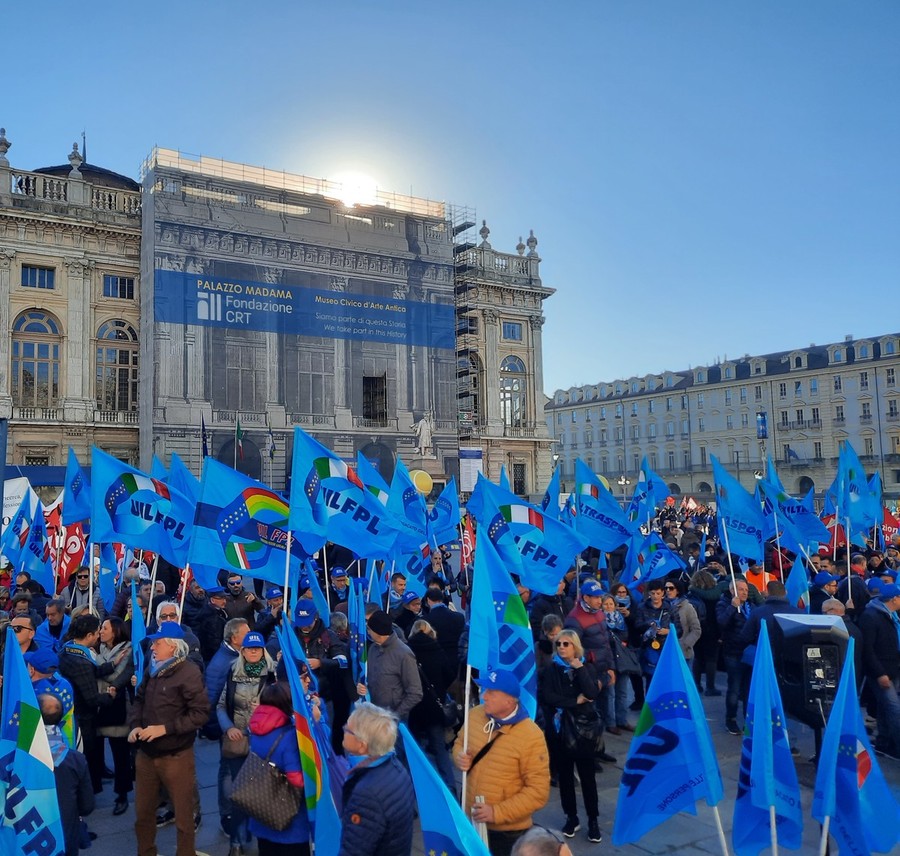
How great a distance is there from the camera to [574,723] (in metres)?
6.73

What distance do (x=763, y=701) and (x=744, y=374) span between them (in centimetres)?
7700

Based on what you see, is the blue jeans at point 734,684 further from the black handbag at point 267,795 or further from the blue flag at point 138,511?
the blue flag at point 138,511

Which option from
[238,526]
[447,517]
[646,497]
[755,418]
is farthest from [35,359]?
[755,418]

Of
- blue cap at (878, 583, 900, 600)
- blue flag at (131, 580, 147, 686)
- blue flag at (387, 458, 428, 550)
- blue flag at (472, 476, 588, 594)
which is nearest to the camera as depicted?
blue flag at (131, 580, 147, 686)

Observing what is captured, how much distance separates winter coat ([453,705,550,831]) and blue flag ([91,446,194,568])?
6.04 m

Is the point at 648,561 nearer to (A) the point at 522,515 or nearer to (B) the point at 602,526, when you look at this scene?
(B) the point at 602,526

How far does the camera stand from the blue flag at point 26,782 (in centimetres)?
483

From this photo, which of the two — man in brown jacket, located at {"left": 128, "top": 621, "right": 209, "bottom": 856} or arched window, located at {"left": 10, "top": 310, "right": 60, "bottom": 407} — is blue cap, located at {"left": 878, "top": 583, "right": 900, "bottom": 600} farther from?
arched window, located at {"left": 10, "top": 310, "right": 60, "bottom": 407}

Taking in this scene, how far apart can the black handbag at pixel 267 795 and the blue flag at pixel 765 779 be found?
107 inches

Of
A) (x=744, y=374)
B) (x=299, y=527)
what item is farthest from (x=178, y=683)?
(x=744, y=374)

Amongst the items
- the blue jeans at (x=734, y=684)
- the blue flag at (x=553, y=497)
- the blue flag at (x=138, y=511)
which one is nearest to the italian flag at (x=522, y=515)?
the blue jeans at (x=734, y=684)

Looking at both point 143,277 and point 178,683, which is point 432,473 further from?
point 178,683

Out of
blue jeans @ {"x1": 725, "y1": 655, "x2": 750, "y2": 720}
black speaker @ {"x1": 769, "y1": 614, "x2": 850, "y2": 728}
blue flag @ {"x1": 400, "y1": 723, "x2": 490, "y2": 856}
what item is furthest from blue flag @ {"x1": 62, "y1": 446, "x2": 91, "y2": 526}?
blue flag @ {"x1": 400, "y1": 723, "x2": 490, "y2": 856}

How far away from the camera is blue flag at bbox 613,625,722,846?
5445mm
